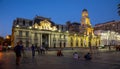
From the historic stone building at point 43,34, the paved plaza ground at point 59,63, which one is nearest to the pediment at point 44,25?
the historic stone building at point 43,34

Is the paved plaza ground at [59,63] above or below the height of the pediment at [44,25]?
below

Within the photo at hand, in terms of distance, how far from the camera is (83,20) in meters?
113

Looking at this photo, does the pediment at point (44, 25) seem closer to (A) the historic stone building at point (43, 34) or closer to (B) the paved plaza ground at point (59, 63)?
(A) the historic stone building at point (43, 34)

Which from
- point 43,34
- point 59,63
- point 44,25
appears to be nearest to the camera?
point 59,63

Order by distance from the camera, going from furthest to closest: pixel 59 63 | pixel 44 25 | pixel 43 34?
pixel 43 34, pixel 44 25, pixel 59 63

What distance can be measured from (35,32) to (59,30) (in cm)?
1550

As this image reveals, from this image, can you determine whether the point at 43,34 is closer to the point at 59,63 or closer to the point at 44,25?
the point at 44,25

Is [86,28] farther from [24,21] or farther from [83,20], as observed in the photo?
[24,21]

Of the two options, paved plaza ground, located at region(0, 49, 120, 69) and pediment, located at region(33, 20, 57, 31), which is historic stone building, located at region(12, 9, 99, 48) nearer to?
pediment, located at region(33, 20, 57, 31)

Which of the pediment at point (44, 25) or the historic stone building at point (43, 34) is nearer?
the historic stone building at point (43, 34)

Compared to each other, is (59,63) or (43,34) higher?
(43,34)

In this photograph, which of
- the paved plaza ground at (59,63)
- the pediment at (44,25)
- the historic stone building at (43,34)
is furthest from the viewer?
the pediment at (44,25)

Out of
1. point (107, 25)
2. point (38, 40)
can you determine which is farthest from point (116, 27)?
point (38, 40)

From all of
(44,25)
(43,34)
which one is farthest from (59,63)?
(43,34)
